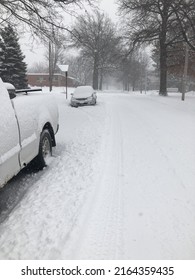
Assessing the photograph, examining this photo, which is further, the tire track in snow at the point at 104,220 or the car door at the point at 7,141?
the car door at the point at 7,141

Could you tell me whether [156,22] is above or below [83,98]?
above

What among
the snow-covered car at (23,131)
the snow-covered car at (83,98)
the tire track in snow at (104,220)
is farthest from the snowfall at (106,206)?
the snow-covered car at (83,98)

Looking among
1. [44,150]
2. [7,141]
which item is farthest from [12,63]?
[7,141]

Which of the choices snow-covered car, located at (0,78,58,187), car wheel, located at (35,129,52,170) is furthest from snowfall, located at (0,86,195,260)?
snow-covered car, located at (0,78,58,187)

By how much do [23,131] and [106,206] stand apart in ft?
5.58

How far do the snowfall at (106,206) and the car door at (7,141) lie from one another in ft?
1.88

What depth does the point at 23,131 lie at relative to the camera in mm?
5184

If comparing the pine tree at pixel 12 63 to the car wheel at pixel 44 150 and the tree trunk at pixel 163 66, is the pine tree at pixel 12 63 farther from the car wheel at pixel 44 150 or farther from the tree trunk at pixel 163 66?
the car wheel at pixel 44 150

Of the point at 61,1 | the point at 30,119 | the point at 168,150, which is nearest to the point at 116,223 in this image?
the point at 30,119

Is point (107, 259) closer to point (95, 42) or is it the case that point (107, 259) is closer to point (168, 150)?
point (168, 150)

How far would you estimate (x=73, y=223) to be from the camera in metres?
4.23

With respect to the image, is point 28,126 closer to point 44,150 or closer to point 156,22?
point 44,150

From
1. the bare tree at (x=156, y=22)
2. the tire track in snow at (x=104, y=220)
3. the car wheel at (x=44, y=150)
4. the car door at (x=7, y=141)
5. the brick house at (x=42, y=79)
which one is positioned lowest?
the tire track in snow at (x=104, y=220)

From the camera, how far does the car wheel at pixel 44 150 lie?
20.5ft
